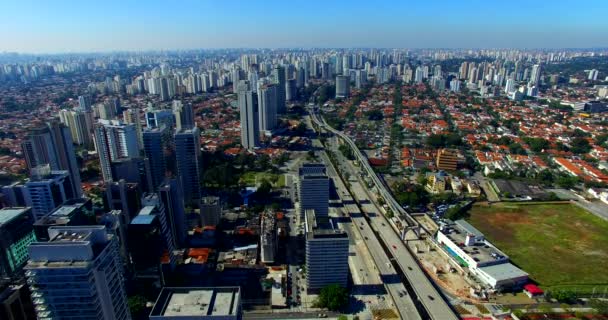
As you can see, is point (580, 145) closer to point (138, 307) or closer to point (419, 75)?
point (138, 307)

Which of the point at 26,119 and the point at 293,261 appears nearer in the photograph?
the point at 293,261

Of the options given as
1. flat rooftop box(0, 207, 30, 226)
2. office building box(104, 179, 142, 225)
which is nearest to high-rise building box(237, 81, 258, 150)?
office building box(104, 179, 142, 225)

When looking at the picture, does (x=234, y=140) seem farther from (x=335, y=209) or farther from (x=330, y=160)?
(x=335, y=209)

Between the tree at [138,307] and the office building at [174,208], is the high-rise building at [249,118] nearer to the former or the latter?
the office building at [174,208]

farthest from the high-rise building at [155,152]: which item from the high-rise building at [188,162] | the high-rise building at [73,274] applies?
the high-rise building at [73,274]

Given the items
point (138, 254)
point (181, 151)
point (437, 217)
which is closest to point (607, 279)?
point (437, 217)

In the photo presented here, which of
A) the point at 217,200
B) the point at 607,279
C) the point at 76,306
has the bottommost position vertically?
the point at 607,279
